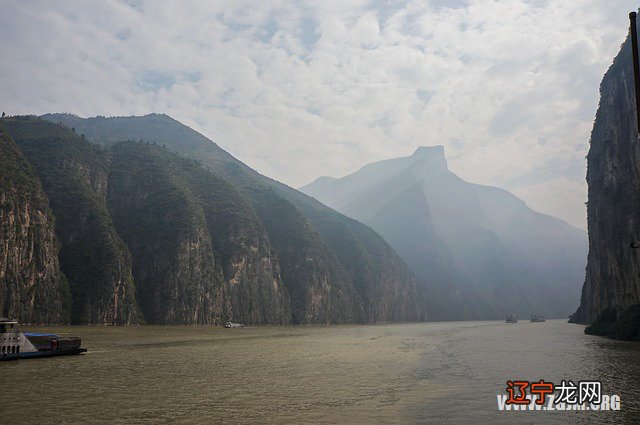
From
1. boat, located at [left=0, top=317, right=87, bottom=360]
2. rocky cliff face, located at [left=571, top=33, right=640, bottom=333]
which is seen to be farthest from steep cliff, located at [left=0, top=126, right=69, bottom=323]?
rocky cliff face, located at [left=571, top=33, right=640, bottom=333]

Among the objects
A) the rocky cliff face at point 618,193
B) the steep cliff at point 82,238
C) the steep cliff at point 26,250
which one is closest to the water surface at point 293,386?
the rocky cliff face at point 618,193

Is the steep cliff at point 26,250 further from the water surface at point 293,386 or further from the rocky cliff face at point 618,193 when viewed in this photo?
the rocky cliff face at point 618,193

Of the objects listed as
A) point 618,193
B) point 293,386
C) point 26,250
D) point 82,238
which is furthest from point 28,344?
point 618,193

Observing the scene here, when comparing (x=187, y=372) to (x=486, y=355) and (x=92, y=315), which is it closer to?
(x=486, y=355)

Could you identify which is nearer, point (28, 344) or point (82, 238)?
point (28, 344)

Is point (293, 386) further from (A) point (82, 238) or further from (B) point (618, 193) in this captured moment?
(A) point (82, 238)

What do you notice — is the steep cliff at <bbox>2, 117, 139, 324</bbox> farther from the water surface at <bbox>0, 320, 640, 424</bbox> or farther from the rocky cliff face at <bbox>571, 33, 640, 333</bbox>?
the rocky cliff face at <bbox>571, 33, 640, 333</bbox>

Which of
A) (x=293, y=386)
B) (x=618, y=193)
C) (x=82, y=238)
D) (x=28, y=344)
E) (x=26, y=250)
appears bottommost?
(x=293, y=386)
